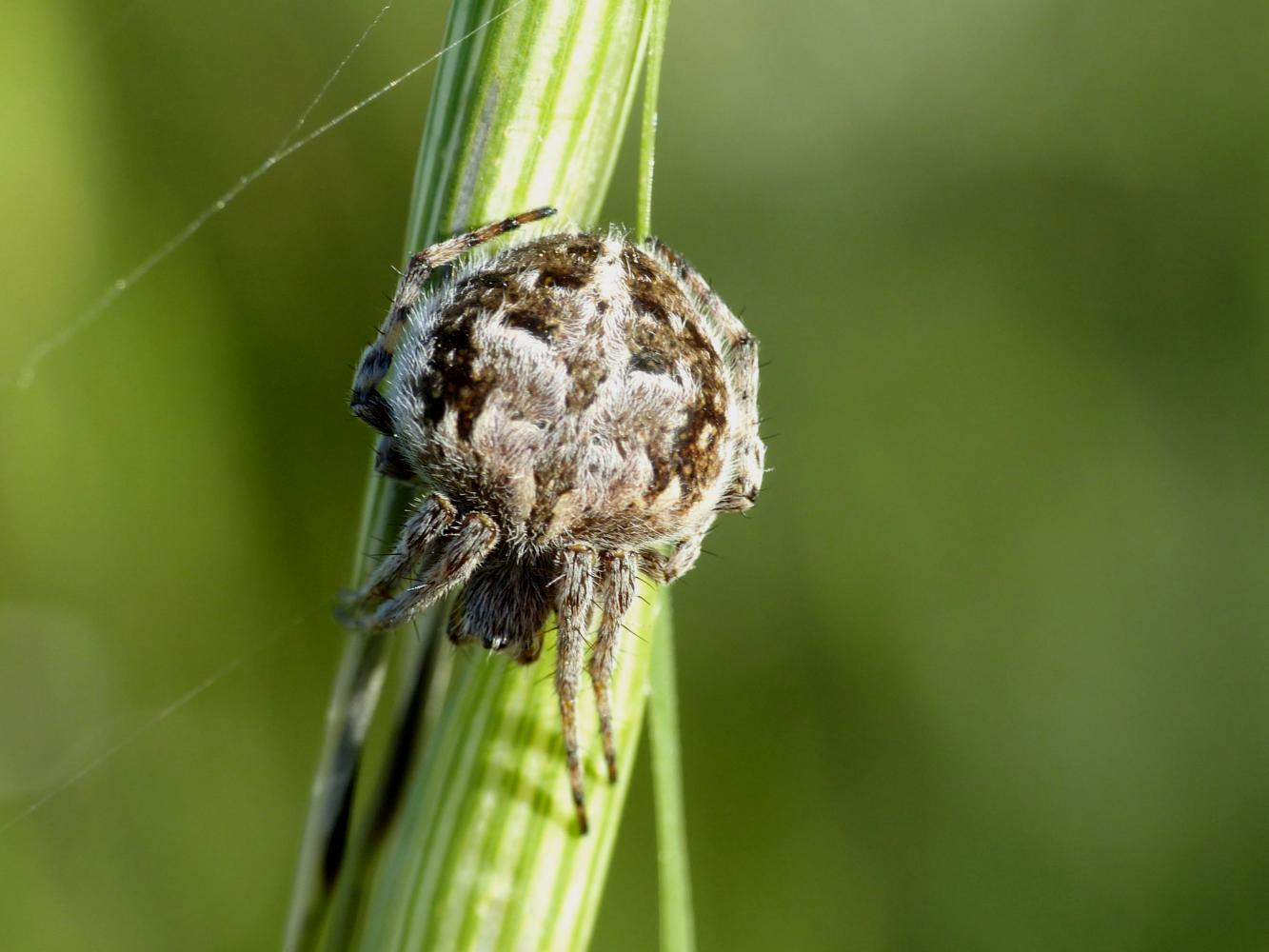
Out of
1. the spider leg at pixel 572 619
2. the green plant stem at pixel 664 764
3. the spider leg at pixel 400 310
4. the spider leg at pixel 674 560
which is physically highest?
the spider leg at pixel 400 310

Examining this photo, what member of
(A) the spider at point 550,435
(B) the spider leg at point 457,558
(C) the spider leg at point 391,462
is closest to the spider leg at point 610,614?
(A) the spider at point 550,435

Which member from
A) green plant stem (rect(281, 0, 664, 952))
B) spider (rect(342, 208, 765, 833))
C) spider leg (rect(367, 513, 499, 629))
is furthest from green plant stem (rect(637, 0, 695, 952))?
spider leg (rect(367, 513, 499, 629))

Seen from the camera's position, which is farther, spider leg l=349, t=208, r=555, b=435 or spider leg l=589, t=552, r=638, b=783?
spider leg l=589, t=552, r=638, b=783

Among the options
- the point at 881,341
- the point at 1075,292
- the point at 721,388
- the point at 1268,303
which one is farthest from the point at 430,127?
the point at 1268,303

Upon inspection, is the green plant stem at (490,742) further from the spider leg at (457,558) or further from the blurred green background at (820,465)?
the blurred green background at (820,465)

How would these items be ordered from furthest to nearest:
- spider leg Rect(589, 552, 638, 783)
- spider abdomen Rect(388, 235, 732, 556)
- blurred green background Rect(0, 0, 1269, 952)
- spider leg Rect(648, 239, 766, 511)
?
1. blurred green background Rect(0, 0, 1269, 952)
2. spider leg Rect(648, 239, 766, 511)
3. spider leg Rect(589, 552, 638, 783)
4. spider abdomen Rect(388, 235, 732, 556)

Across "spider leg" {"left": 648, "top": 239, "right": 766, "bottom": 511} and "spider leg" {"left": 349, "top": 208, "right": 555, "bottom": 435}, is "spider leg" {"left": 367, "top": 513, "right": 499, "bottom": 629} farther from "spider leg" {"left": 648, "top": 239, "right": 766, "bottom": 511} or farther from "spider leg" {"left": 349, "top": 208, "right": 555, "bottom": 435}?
"spider leg" {"left": 648, "top": 239, "right": 766, "bottom": 511}

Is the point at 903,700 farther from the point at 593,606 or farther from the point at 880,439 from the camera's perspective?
the point at 593,606
